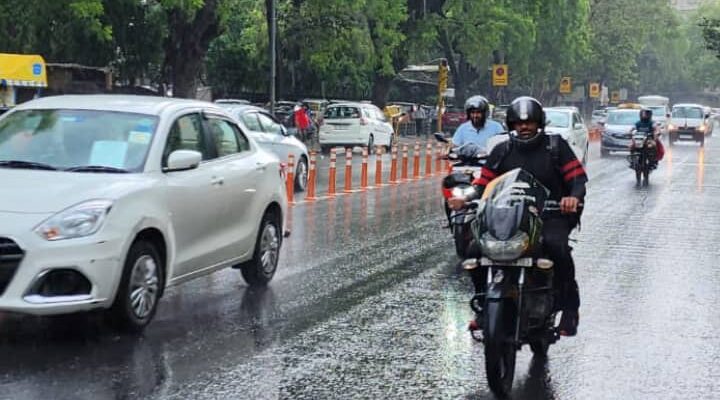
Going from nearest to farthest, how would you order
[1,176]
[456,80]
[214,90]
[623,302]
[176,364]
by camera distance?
[176,364]
[1,176]
[623,302]
[214,90]
[456,80]

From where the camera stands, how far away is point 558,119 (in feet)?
99.1

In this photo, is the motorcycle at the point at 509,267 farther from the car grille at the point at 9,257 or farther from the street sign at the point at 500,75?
the street sign at the point at 500,75

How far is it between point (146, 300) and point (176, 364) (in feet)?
3.22

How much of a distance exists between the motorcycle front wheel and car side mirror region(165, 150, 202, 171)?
288 cm

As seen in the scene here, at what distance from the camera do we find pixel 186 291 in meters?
9.86

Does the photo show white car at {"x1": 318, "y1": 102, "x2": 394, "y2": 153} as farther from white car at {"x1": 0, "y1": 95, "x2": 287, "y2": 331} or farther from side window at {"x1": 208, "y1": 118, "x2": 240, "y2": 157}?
side window at {"x1": 208, "y1": 118, "x2": 240, "y2": 157}

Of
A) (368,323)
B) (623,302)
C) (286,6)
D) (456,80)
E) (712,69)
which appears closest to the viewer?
(368,323)

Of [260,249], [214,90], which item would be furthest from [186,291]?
[214,90]

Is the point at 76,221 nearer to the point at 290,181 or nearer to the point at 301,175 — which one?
the point at 290,181

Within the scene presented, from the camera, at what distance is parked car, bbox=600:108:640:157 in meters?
38.4

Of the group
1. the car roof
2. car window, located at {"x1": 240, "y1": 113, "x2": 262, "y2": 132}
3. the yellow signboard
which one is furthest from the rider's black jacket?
the yellow signboard

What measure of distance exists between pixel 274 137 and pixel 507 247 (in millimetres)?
15286

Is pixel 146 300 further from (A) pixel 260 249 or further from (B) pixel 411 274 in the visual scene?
(B) pixel 411 274

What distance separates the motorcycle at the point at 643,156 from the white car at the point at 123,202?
16318 millimetres
